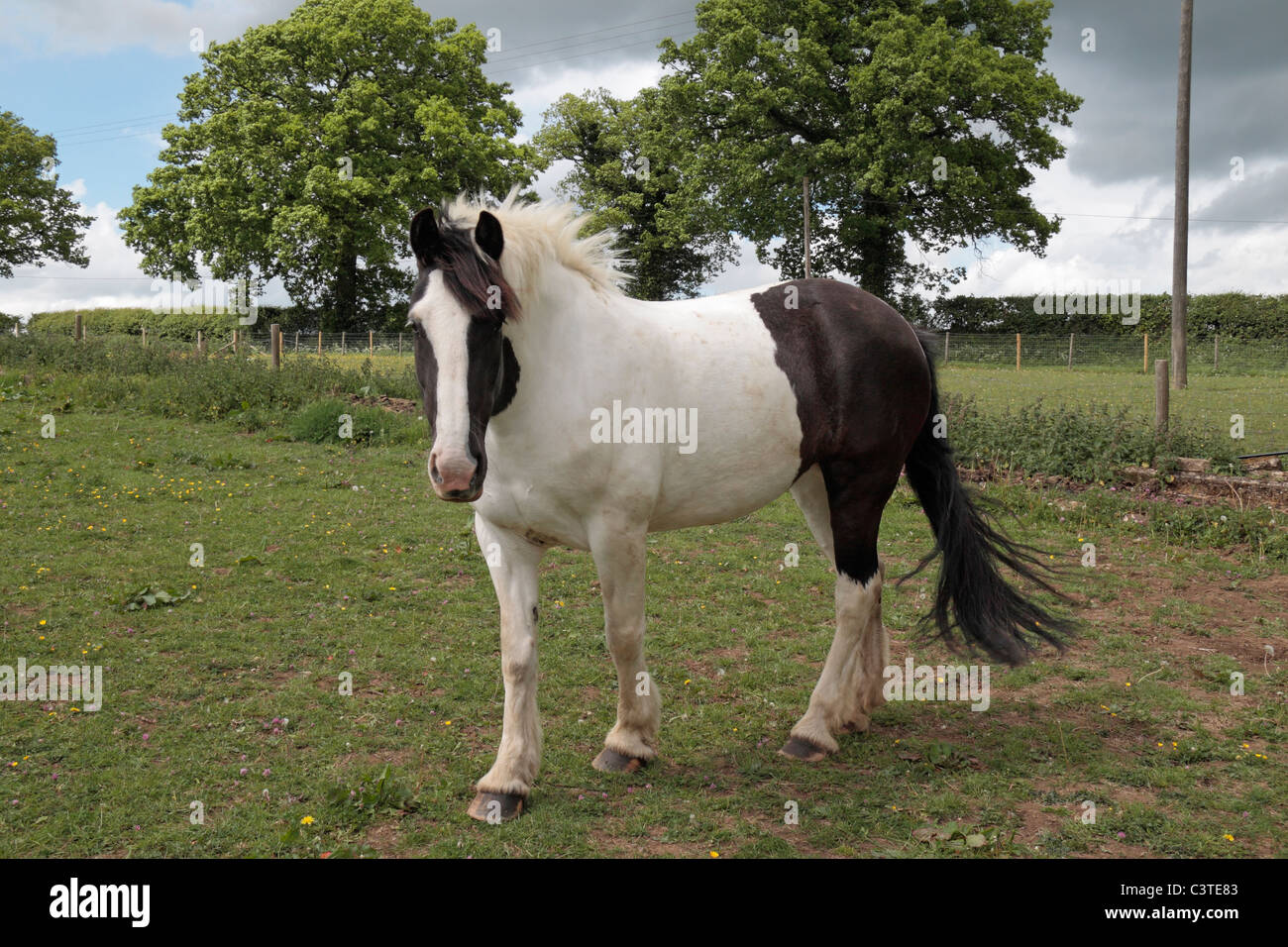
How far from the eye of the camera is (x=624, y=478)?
3.89 meters

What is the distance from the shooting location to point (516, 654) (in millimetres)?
4039

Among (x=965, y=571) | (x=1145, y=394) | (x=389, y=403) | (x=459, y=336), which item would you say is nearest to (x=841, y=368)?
(x=965, y=571)

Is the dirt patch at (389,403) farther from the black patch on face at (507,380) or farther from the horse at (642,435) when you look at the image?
the black patch on face at (507,380)

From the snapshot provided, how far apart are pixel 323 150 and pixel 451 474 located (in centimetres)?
3353

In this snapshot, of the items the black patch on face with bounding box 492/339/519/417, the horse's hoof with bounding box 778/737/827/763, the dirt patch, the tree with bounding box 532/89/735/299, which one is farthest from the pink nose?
the tree with bounding box 532/89/735/299

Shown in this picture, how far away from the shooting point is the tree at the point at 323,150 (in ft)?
105

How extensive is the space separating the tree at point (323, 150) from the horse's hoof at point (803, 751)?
30.1 metres

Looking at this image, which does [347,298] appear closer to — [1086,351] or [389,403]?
[389,403]

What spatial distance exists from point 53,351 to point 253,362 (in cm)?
585

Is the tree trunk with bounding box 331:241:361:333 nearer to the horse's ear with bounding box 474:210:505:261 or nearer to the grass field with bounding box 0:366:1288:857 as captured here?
the grass field with bounding box 0:366:1288:857

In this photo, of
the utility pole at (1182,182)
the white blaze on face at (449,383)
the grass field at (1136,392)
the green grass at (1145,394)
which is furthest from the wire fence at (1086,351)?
the white blaze on face at (449,383)

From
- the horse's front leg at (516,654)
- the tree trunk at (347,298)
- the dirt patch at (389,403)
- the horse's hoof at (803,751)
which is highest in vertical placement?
the tree trunk at (347,298)

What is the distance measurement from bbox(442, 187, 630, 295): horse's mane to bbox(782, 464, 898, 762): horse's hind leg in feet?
5.18
